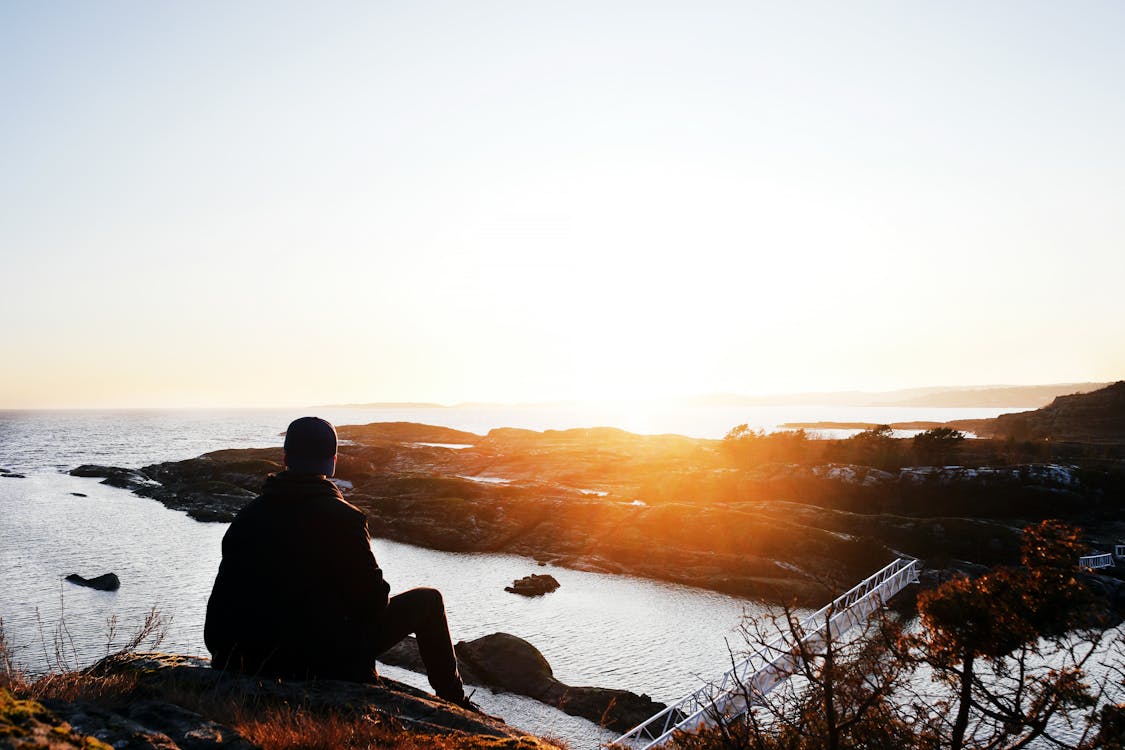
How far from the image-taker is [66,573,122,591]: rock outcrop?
3450cm

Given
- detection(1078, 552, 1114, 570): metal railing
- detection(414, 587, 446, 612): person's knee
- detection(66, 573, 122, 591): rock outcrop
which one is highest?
detection(414, 587, 446, 612): person's knee

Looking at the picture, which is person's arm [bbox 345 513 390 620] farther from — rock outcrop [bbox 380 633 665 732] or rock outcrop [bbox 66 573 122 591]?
rock outcrop [bbox 66 573 122 591]

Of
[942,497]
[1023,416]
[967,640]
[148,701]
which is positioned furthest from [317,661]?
[1023,416]

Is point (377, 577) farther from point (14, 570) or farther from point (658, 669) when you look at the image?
point (14, 570)

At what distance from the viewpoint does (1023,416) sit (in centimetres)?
10469

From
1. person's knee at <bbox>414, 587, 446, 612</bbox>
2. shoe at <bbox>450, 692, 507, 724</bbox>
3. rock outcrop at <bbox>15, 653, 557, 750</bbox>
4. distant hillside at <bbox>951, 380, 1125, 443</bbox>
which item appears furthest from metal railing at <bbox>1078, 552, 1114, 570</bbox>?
distant hillside at <bbox>951, 380, 1125, 443</bbox>

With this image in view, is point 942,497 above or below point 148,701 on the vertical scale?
below

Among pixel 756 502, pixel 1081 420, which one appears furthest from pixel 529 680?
pixel 1081 420

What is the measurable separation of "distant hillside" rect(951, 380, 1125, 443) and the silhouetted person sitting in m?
98.6

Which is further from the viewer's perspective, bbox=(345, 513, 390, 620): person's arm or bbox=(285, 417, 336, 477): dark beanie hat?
bbox=(285, 417, 336, 477): dark beanie hat

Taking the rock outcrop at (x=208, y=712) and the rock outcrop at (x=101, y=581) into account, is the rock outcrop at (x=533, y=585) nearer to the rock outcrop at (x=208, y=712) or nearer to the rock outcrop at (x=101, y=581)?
the rock outcrop at (x=101, y=581)

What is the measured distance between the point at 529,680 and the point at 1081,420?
337 feet

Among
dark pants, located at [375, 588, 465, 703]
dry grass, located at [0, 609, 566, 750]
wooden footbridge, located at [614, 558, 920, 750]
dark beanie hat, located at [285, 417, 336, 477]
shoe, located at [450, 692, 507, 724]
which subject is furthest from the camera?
wooden footbridge, located at [614, 558, 920, 750]

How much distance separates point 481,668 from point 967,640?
2193cm
